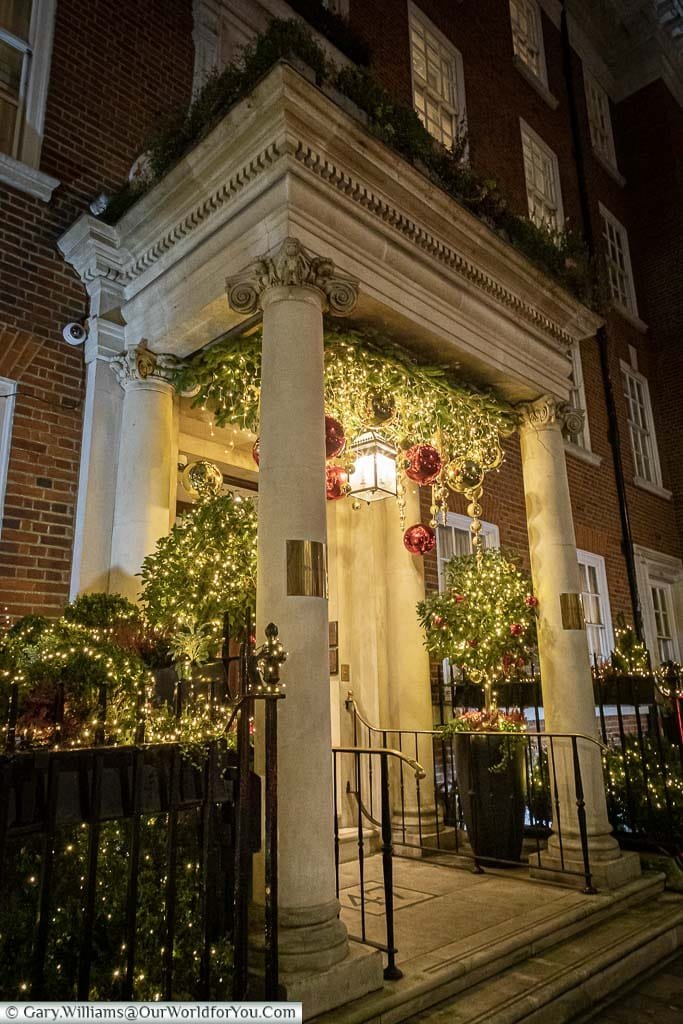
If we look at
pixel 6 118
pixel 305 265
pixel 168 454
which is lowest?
pixel 168 454

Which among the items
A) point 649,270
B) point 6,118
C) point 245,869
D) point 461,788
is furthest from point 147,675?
point 649,270

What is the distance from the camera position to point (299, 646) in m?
3.56

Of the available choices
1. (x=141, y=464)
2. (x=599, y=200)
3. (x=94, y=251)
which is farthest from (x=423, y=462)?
(x=599, y=200)

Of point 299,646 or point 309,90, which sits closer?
point 299,646

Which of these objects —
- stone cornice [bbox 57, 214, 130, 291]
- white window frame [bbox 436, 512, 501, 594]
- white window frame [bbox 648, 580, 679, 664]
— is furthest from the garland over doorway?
white window frame [bbox 648, 580, 679, 664]

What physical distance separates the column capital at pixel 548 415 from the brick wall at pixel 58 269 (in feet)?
12.5

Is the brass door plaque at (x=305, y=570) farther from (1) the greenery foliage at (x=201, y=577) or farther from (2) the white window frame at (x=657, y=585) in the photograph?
(2) the white window frame at (x=657, y=585)

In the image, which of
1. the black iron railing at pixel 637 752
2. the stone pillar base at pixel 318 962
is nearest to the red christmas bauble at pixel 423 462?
the black iron railing at pixel 637 752

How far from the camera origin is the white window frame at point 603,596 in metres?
10.5

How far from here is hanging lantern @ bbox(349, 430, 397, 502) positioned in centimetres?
544

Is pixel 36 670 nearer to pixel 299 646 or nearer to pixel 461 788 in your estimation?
pixel 299 646

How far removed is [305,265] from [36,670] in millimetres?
2702

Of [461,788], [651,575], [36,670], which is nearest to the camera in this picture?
[36,670]

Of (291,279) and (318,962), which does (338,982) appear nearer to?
(318,962)
